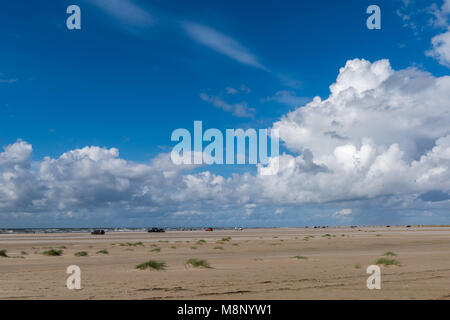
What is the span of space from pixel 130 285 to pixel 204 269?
766 centimetres

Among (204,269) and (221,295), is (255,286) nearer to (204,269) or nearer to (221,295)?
(221,295)
